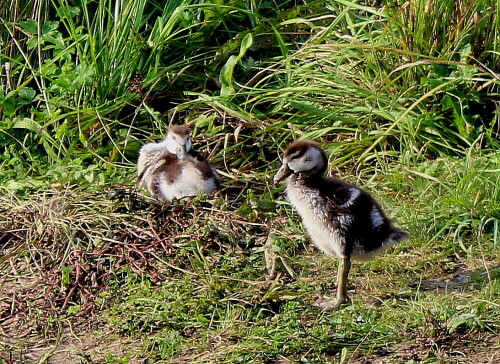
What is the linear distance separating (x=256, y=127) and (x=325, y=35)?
79 cm

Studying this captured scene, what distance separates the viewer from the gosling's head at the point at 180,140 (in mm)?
6090

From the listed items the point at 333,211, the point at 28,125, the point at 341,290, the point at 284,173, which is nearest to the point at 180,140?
the point at 284,173

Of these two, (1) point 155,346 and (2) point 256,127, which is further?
(2) point 256,127

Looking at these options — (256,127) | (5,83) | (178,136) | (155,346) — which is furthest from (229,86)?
(155,346)

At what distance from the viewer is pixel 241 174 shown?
649cm

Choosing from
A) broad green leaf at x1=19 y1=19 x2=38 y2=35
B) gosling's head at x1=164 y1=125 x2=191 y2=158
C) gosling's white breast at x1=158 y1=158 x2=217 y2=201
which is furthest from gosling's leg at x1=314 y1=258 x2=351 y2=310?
broad green leaf at x1=19 y1=19 x2=38 y2=35

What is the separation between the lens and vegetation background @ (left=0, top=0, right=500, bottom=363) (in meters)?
4.69

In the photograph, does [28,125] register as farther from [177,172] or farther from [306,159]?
[306,159]

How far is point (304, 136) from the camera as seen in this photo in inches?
259

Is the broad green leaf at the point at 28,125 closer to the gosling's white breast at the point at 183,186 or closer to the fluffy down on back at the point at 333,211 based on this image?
the gosling's white breast at the point at 183,186

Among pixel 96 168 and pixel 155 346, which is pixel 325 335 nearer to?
pixel 155 346

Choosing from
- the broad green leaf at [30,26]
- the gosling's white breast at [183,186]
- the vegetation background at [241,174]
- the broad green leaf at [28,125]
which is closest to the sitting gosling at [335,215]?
the vegetation background at [241,174]

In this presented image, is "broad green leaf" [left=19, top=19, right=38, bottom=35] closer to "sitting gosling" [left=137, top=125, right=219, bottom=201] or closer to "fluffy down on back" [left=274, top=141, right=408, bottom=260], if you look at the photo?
"sitting gosling" [left=137, top=125, right=219, bottom=201]

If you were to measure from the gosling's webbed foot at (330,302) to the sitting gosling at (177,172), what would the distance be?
134cm
